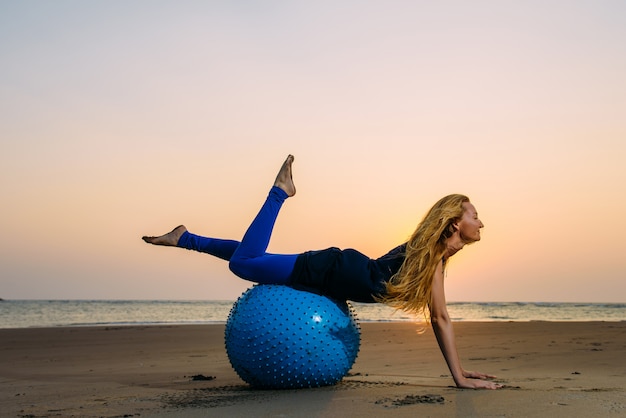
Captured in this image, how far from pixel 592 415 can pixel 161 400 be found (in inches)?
119

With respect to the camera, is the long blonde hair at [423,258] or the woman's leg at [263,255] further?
the woman's leg at [263,255]

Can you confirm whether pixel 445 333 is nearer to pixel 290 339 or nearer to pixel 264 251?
pixel 290 339

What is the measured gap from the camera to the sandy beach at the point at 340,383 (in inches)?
166

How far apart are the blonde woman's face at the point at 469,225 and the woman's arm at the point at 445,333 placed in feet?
1.13

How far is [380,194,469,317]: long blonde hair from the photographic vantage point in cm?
511

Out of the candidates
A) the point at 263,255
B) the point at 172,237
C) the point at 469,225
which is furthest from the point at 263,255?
the point at 469,225

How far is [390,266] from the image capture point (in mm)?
5398

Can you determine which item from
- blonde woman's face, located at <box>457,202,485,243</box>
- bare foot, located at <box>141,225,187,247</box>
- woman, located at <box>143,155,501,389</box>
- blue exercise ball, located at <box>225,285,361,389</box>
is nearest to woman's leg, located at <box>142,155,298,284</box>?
woman, located at <box>143,155,501,389</box>

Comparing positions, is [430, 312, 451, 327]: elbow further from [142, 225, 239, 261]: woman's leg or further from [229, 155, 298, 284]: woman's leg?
[142, 225, 239, 261]: woman's leg

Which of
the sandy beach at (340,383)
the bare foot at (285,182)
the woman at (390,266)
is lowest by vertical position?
the sandy beach at (340,383)

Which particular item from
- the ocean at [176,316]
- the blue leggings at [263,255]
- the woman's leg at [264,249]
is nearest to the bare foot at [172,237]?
the woman's leg at [264,249]

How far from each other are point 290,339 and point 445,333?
117cm

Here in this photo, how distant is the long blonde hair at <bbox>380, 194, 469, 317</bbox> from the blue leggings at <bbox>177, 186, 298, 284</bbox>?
0.86 m

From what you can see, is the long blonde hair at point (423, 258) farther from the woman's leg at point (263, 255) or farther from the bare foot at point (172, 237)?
the bare foot at point (172, 237)
